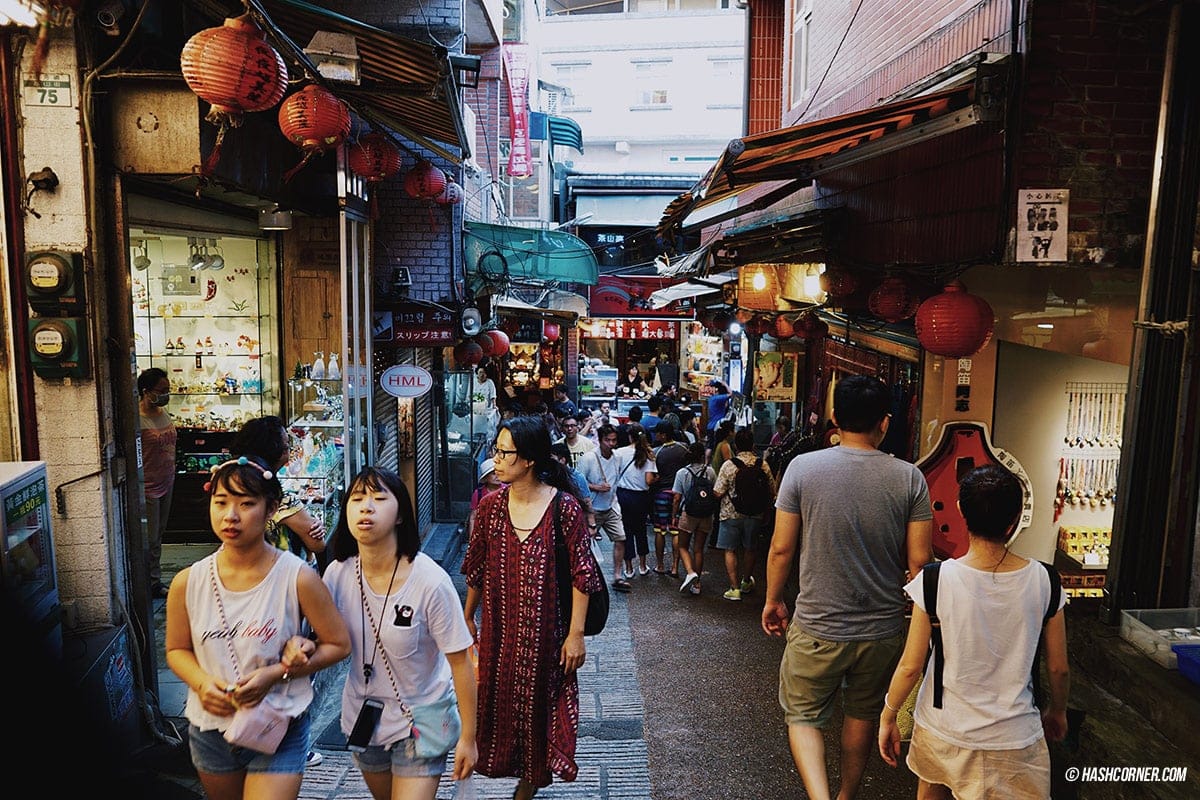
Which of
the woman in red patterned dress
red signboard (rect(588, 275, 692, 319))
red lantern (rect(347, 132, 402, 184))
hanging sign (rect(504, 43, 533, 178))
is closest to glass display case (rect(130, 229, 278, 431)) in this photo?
red lantern (rect(347, 132, 402, 184))

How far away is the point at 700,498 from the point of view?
29.9 ft

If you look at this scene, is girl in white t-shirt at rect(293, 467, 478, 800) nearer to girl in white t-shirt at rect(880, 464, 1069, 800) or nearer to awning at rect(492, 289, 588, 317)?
girl in white t-shirt at rect(880, 464, 1069, 800)

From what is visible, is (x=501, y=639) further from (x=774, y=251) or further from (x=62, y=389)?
(x=774, y=251)

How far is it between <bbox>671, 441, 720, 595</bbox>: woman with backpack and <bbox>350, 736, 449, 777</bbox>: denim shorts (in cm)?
596

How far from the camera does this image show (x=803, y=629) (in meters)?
3.98

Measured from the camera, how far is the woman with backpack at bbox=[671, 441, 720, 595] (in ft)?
29.9

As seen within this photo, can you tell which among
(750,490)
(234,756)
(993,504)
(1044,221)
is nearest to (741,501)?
(750,490)

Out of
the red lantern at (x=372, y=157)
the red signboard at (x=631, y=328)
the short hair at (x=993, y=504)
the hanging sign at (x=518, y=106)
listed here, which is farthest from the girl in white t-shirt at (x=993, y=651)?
the red signboard at (x=631, y=328)

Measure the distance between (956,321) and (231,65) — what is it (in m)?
4.61

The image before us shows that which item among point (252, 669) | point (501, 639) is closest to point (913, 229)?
point (501, 639)

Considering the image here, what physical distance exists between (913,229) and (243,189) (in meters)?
5.29

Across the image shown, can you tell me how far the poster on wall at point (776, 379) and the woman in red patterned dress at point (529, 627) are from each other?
387 inches

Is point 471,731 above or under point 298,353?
under

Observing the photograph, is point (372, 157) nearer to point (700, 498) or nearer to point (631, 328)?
point (700, 498)
